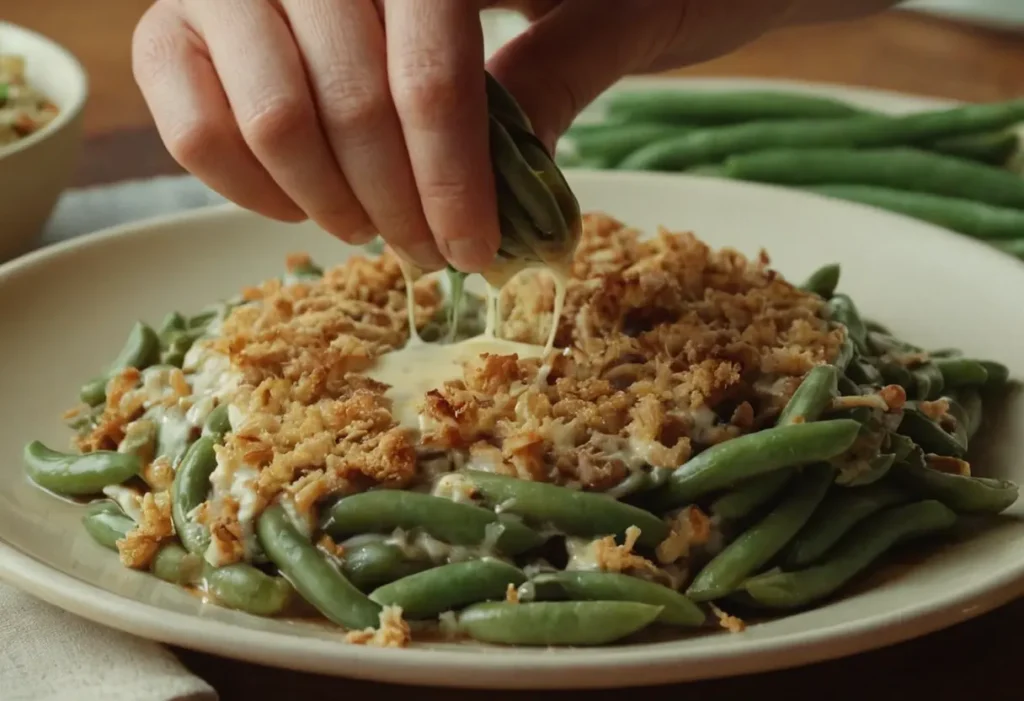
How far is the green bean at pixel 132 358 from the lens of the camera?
2.49 metres

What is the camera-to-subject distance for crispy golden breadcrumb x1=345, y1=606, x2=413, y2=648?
1.71 metres

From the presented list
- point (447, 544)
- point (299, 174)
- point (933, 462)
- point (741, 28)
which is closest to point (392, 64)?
point (299, 174)

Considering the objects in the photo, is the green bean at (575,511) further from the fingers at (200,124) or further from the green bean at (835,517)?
the fingers at (200,124)

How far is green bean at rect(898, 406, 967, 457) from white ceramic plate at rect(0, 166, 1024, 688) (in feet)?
0.36

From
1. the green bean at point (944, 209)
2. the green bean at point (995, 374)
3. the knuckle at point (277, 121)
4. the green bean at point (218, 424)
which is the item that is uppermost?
the knuckle at point (277, 121)

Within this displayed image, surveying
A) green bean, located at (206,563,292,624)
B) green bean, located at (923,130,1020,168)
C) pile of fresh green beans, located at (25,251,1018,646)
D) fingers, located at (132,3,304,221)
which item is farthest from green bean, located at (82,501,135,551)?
green bean, located at (923,130,1020,168)

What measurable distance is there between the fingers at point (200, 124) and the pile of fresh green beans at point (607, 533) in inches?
15.8

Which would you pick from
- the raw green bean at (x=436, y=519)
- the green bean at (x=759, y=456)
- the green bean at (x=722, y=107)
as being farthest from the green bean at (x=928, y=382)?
the green bean at (x=722, y=107)

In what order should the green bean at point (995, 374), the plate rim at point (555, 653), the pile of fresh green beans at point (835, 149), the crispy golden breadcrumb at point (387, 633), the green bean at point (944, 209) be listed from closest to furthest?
the plate rim at point (555, 653), the crispy golden breadcrumb at point (387, 633), the green bean at point (995, 374), the green bean at point (944, 209), the pile of fresh green beans at point (835, 149)

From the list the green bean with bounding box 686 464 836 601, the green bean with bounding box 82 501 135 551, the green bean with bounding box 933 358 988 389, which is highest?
the green bean with bounding box 686 464 836 601

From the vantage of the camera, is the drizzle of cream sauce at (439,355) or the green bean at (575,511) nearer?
the green bean at (575,511)

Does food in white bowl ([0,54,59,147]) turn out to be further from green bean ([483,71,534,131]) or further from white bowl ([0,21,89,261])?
green bean ([483,71,534,131])

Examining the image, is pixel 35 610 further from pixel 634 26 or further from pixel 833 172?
pixel 833 172

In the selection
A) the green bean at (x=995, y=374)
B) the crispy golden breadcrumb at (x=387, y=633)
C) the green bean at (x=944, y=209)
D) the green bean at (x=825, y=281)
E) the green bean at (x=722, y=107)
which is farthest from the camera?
the green bean at (x=722, y=107)
